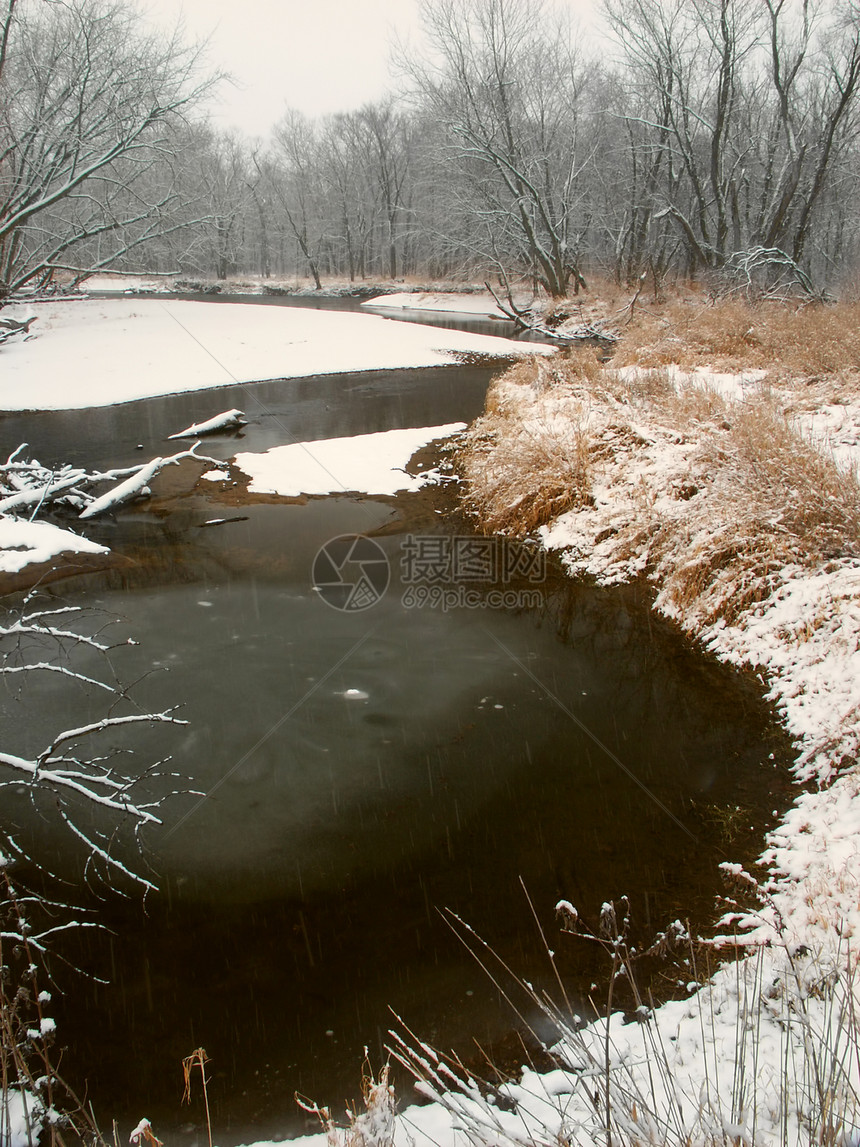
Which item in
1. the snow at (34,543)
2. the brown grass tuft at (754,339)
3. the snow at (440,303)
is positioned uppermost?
the snow at (440,303)

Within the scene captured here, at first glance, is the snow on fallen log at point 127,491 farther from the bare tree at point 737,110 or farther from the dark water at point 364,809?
the bare tree at point 737,110

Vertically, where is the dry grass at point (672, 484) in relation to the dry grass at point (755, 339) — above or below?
below

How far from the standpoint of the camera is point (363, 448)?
39.0ft

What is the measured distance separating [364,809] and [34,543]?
555 centimetres

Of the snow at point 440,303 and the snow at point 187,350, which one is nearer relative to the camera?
the snow at point 187,350

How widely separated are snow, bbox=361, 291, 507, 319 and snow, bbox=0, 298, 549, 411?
6291 mm

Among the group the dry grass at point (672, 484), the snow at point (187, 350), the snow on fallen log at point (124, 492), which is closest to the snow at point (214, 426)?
the snow on fallen log at point (124, 492)

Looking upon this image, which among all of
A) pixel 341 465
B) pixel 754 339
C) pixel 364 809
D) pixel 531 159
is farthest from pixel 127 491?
pixel 531 159

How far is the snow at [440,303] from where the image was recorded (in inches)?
1262

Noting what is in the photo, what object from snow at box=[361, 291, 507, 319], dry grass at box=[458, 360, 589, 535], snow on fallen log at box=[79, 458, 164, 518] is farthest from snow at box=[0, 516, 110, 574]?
snow at box=[361, 291, 507, 319]

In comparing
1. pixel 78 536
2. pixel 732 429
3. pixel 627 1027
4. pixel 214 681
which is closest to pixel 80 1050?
pixel 627 1027

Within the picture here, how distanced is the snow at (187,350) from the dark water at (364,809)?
10.2m

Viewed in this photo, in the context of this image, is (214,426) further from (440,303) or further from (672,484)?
(440,303)

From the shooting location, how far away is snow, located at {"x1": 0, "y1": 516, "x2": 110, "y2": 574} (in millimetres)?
7656
